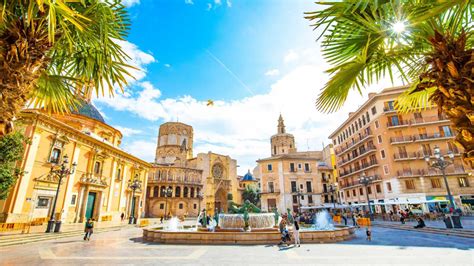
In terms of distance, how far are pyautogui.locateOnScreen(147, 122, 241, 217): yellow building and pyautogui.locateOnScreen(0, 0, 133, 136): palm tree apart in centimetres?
3408

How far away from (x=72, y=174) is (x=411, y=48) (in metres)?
24.8

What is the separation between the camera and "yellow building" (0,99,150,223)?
15.9 metres

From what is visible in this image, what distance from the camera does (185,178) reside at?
44.4 metres

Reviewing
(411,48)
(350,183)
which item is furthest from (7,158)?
(350,183)

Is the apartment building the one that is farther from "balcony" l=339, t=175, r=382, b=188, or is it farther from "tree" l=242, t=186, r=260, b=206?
"tree" l=242, t=186, r=260, b=206

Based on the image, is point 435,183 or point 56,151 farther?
point 435,183

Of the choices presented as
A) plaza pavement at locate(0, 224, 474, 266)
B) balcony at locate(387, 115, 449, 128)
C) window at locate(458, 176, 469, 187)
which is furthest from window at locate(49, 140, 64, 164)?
window at locate(458, 176, 469, 187)

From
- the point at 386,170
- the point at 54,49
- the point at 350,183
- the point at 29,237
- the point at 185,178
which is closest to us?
the point at 54,49

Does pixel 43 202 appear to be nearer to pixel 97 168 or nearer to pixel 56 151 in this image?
pixel 56 151

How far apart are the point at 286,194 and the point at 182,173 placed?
20.8 meters

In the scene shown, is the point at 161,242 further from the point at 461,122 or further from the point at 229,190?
the point at 229,190

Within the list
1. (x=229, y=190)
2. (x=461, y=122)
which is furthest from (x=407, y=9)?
(x=229, y=190)

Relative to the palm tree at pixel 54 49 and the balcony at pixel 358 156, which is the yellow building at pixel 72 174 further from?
the balcony at pixel 358 156

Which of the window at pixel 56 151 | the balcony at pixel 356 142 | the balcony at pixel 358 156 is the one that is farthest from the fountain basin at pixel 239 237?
the balcony at pixel 356 142
